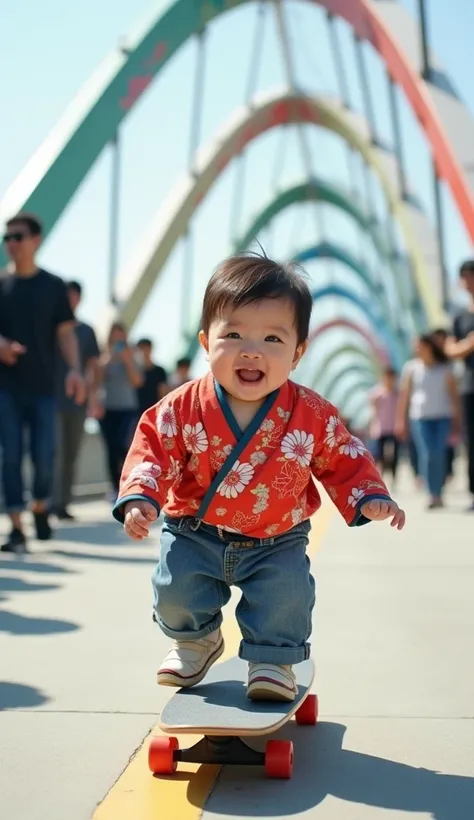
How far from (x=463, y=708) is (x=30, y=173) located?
12218 mm

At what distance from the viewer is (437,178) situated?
58.5ft

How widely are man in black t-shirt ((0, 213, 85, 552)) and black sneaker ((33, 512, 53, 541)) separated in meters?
0.35

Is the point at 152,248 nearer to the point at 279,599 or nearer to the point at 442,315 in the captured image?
the point at 442,315

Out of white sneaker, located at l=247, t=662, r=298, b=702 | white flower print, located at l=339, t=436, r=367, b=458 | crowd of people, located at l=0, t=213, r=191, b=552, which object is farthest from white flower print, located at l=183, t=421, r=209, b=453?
crowd of people, located at l=0, t=213, r=191, b=552

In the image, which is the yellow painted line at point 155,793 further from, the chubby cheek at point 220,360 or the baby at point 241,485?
the chubby cheek at point 220,360

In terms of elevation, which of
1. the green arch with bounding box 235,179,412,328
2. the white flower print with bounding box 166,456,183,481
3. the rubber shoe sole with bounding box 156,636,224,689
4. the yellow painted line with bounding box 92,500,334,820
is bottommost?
the yellow painted line with bounding box 92,500,334,820

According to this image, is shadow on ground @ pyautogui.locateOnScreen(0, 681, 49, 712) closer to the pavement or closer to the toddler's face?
the pavement

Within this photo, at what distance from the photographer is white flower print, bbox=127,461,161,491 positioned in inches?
95.9

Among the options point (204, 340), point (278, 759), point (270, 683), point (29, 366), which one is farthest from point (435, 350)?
point (278, 759)

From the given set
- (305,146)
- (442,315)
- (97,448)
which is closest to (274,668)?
(97,448)

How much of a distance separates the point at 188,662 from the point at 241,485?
1.29 feet

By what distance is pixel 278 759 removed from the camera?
2.20 meters

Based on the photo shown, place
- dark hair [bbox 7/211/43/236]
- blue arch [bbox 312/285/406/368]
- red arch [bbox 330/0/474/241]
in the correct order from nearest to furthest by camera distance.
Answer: dark hair [bbox 7/211/43/236]
red arch [bbox 330/0/474/241]
blue arch [bbox 312/285/406/368]

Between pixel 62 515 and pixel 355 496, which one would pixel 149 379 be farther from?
pixel 355 496
